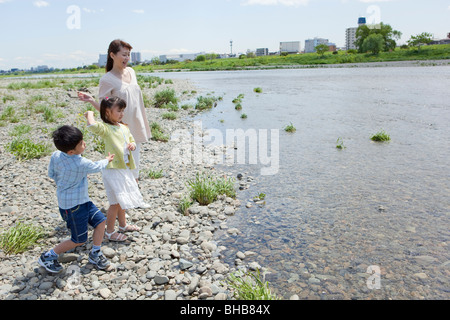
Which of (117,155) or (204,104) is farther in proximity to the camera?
(204,104)

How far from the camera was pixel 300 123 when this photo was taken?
1812cm

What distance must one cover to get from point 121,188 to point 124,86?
1.77m

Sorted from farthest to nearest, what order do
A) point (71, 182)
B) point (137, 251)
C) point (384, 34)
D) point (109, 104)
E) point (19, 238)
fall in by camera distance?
point (384, 34) → point (137, 251) → point (19, 238) → point (109, 104) → point (71, 182)

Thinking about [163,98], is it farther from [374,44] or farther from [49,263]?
[374,44]

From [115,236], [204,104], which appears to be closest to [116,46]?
[115,236]

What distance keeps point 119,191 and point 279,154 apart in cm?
801

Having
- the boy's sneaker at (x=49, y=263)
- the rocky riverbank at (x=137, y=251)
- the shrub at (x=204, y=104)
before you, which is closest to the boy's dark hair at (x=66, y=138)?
the boy's sneaker at (x=49, y=263)

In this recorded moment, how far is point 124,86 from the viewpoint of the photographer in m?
5.60

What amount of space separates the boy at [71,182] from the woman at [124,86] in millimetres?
1168

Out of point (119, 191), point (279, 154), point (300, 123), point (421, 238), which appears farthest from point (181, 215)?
point (300, 123)

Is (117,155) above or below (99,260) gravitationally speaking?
above

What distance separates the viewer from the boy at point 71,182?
4.20 m

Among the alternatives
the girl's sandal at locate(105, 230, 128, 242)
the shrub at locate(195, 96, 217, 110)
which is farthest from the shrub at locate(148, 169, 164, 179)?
the shrub at locate(195, 96, 217, 110)

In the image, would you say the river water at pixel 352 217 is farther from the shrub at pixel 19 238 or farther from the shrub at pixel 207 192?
the shrub at pixel 19 238
